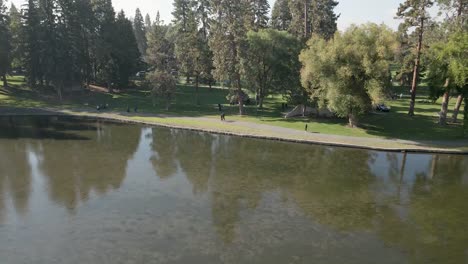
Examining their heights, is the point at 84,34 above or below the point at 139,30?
below

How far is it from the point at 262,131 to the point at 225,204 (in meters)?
22.0

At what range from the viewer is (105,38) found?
72.6m

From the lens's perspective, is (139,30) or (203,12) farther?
(139,30)

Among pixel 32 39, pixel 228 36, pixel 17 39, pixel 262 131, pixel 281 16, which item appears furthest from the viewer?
pixel 281 16

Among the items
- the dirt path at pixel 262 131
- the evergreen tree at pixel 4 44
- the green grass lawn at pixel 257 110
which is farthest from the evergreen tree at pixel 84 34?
the dirt path at pixel 262 131

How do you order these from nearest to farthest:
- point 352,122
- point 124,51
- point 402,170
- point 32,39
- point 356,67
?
point 402,170 < point 356,67 < point 352,122 < point 32,39 < point 124,51

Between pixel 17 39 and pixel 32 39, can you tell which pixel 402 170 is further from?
pixel 17 39

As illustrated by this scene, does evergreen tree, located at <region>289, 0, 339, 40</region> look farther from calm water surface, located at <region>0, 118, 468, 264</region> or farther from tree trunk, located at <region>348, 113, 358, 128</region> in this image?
calm water surface, located at <region>0, 118, 468, 264</region>

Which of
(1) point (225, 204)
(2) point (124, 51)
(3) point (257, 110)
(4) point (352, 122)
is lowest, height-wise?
(1) point (225, 204)

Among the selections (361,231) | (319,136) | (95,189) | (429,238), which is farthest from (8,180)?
(319,136)

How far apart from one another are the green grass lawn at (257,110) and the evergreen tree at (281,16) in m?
21.7

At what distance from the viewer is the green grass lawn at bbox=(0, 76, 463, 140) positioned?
4397 centimetres

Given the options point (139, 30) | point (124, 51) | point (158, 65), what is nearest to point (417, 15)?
A: point (158, 65)

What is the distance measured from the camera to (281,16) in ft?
290
